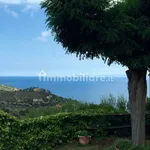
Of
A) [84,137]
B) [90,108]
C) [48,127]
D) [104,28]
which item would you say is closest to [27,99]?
[90,108]

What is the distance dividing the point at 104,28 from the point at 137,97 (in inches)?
76.0

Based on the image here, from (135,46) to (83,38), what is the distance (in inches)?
41.1

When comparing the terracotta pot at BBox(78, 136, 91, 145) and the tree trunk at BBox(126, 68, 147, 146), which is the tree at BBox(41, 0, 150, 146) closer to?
the tree trunk at BBox(126, 68, 147, 146)

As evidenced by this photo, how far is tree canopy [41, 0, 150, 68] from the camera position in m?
6.77

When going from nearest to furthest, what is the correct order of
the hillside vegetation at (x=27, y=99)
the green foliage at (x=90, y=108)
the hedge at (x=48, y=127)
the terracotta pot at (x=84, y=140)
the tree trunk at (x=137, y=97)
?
the tree trunk at (x=137, y=97) → the hedge at (x=48, y=127) → the terracotta pot at (x=84, y=140) → the green foliage at (x=90, y=108) → the hillside vegetation at (x=27, y=99)

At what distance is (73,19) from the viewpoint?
270 inches

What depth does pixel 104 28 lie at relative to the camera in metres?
6.99

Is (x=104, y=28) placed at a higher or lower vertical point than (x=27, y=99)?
higher

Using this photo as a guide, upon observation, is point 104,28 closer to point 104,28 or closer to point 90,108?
point 104,28

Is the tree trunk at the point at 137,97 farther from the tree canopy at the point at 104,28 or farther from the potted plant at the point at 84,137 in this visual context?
the potted plant at the point at 84,137

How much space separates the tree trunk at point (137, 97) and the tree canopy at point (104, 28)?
0.64 meters

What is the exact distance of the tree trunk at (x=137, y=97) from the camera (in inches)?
319

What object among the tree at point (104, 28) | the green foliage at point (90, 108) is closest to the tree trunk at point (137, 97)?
the tree at point (104, 28)

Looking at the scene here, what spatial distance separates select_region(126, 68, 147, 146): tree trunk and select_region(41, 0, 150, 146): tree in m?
0.21
